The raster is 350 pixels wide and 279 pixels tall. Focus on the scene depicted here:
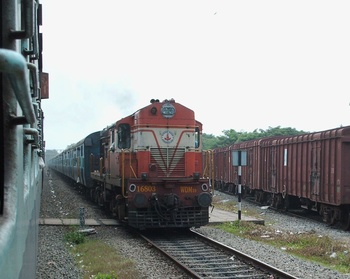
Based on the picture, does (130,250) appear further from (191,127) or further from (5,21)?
(5,21)

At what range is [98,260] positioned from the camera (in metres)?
8.63

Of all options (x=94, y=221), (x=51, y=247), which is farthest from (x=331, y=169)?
(x=51, y=247)

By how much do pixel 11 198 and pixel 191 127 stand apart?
1090cm

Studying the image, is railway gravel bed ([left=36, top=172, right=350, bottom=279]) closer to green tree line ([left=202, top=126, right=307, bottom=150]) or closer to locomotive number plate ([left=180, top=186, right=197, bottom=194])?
locomotive number plate ([left=180, top=186, right=197, bottom=194])

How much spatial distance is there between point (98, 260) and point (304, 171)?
32.4ft

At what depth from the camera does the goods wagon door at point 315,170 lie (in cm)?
1521

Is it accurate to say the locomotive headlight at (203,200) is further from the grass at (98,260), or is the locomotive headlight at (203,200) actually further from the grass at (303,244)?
the grass at (98,260)

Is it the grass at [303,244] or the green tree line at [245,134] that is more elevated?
the green tree line at [245,134]

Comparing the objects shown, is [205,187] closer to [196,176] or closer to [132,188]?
[196,176]

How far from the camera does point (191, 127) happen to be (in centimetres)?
1209

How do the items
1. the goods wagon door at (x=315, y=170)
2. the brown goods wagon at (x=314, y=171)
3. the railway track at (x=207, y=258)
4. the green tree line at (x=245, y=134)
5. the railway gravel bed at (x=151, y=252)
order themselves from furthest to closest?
the green tree line at (x=245, y=134), the goods wagon door at (x=315, y=170), the brown goods wagon at (x=314, y=171), the railway gravel bed at (x=151, y=252), the railway track at (x=207, y=258)

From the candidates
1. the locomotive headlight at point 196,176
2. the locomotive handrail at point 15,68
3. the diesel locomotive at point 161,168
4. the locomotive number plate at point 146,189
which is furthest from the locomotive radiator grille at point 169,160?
the locomotive handrail at point 15,68

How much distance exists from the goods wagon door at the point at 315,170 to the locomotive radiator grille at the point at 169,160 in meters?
5.43

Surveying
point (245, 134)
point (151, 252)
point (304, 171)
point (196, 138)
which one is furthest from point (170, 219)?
point (245, 134)
